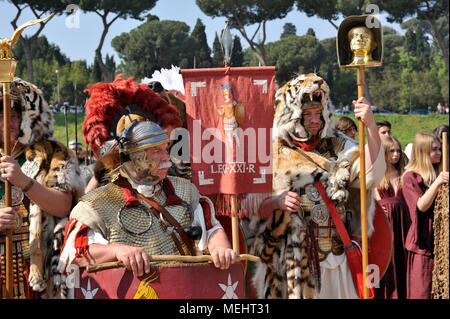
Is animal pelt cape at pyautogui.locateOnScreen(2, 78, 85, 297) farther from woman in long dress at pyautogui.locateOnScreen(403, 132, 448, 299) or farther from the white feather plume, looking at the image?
woman in long dress at pyautogui.locateOnScreen(403, 132, 448, 299)

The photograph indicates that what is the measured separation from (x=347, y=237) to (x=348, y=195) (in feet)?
1.04

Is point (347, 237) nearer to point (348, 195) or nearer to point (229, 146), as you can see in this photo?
point (348, 195)

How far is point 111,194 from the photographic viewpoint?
334cm

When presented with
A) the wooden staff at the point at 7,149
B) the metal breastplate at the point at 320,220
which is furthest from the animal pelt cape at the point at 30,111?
the metal breastplate at the point at 320,220

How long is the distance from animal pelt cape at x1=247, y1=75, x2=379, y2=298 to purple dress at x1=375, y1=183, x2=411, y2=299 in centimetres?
174

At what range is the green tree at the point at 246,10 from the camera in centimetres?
1054

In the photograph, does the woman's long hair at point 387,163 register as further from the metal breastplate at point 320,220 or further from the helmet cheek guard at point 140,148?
the helmet cheek guard at point 140,148

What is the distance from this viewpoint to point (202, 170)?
14.6 feet

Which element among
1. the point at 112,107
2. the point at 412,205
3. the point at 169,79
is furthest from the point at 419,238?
the point at 112,107

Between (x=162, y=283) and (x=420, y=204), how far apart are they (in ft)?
12.0

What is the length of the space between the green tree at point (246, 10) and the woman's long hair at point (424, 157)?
4487 mm

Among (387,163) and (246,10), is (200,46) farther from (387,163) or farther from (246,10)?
(387,163)

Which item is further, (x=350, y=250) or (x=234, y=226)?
(x=350, y=250)
